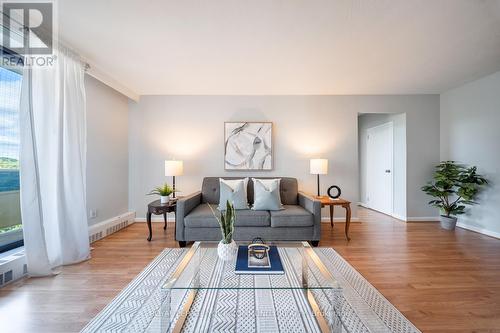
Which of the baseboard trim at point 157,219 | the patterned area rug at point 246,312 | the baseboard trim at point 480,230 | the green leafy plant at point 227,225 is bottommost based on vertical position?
the patterned area rug at point 246,312

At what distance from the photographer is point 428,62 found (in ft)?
9.00

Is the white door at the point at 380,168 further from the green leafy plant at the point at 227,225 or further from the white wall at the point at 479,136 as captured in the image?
the green leafy plant at the point at 227,225

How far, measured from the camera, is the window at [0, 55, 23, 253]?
6.39 feet

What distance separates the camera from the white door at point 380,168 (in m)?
4.46

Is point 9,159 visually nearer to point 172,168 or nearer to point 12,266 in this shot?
point 12,266

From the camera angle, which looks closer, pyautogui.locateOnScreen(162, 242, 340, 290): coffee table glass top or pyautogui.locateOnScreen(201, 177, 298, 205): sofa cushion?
pyautogui.locateOnScreen(162, 242, 340, 290): coffee table glass top

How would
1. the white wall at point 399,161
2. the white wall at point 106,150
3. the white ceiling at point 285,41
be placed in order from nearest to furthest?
1. the white ceiling at point 285,41
2. the white wall at point 106,150
3. the white wall at point 399,161

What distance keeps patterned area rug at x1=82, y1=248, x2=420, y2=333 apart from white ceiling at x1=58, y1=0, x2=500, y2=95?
211 centimetres

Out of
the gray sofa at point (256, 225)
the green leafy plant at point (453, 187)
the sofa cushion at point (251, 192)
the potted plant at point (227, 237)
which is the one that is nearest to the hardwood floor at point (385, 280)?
the gray sofa at point (256, 225)

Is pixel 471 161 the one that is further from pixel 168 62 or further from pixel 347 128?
pixel 168 62

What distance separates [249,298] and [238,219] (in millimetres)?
1134

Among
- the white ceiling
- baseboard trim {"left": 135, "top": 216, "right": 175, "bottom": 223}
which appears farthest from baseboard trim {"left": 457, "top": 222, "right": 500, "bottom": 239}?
baseboard trim {"left": 135, "top": 216, "right": 175, "bottom": 223}

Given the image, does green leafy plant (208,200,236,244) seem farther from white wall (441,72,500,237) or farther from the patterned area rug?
white wall (441,72,500,237)

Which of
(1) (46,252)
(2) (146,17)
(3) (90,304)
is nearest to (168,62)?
(2) (146,17)
